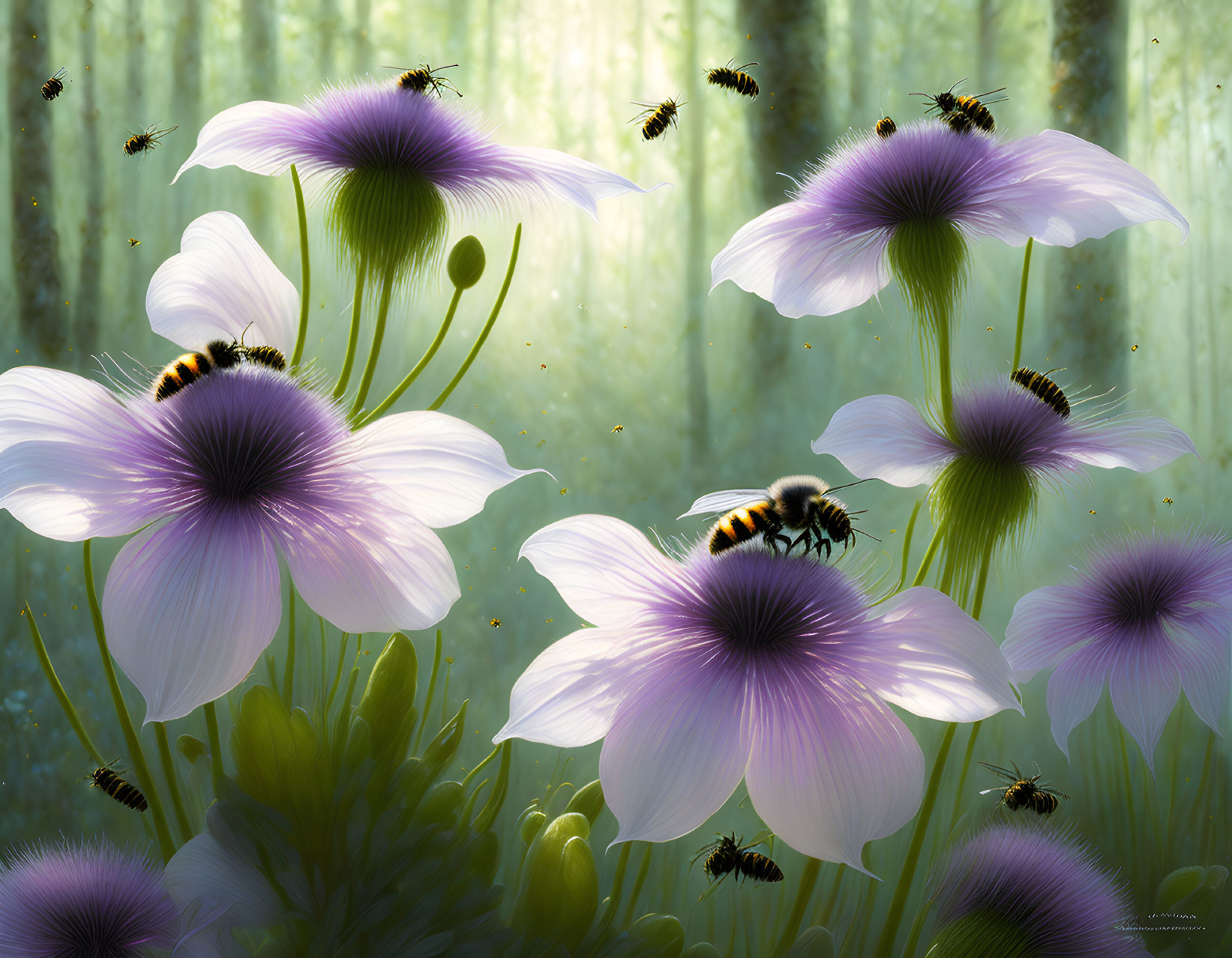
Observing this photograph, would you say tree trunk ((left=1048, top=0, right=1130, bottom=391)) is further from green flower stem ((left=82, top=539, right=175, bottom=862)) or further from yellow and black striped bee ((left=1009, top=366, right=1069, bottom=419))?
green flower stem ((left=82, top=539, right=175, bottom=862))

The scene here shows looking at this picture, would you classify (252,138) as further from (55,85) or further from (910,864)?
(910,864)

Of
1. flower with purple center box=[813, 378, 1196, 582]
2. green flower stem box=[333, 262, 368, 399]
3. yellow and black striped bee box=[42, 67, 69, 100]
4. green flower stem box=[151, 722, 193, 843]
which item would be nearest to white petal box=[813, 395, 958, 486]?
flower with purple center box=[813, 378, 1196, 582]

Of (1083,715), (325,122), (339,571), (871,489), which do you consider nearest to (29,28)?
(325,122)

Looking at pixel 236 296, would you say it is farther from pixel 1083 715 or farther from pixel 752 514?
pixel 1083 715

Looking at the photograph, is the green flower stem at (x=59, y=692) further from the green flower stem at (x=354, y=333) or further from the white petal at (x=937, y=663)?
the white petal at (x=937, y=663)

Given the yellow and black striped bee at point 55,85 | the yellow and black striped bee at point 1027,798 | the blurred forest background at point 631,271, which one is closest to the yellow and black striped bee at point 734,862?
the blurred forest background at point 631,271
